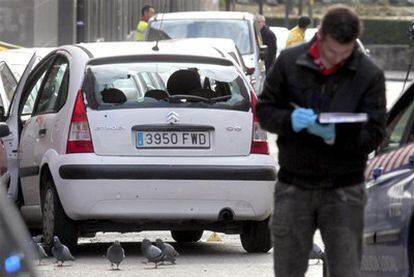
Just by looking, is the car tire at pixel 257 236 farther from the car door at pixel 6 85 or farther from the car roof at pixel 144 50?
the car door at pixel 6 85

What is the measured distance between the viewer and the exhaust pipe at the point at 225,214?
33.9 ft

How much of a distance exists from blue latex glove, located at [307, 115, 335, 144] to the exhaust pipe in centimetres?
411

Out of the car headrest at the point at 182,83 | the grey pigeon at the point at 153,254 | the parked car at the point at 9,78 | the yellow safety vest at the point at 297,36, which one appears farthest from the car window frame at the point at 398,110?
the yellow safety vest at the point at 297,36

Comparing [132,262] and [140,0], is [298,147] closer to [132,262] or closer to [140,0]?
[132,262]

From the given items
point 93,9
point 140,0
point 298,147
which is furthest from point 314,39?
point 140,0

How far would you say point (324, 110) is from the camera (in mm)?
A: 6426

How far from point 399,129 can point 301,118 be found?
2062mm

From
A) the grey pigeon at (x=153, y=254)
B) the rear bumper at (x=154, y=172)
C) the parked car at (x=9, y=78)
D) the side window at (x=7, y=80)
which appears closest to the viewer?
the grey pigeon at (x=153, y=254)

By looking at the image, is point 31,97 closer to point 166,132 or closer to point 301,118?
point 166,132

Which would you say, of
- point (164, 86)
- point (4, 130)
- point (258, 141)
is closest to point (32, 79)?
point (4, 130)

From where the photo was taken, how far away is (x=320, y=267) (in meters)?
10.8

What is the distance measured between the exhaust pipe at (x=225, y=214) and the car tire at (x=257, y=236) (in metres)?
0.50

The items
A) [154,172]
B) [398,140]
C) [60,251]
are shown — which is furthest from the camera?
[154,172]

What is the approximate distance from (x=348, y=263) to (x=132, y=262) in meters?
4.34
